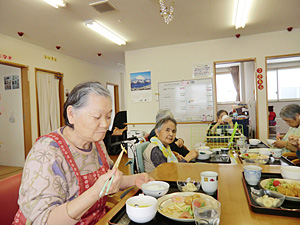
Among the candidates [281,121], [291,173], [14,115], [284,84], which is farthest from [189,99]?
[284,84]

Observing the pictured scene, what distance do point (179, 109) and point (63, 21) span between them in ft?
9.93

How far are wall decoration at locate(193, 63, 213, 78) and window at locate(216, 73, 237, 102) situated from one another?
358 cm

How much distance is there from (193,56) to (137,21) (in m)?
1.80

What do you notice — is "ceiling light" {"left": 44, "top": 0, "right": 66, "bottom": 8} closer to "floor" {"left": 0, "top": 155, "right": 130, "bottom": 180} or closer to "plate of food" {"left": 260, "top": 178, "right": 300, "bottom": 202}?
"floor" {"left": 0, "top": 155, "right": 130, "bottom": 180}

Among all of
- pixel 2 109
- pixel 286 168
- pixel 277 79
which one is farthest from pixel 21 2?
pixel 277 79

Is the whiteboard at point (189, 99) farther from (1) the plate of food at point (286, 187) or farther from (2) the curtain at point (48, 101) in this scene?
(1) the plate of food at point (286, 187)

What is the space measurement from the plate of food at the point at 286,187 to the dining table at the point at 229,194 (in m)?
0.13

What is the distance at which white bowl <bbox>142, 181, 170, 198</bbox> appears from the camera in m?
0.99

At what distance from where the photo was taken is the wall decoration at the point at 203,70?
4699 millimetres

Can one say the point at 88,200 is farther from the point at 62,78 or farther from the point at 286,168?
the point at 62,78

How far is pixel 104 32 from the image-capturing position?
3869 mm

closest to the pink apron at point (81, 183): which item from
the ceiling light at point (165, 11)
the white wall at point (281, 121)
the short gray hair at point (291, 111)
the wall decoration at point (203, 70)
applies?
the ceiling light at point (165, 11)

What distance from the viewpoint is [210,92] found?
471 cm

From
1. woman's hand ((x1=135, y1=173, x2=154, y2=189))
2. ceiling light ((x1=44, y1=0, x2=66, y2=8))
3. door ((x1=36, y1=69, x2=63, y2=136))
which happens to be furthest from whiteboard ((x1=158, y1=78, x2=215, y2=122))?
woman's hand ((x1=135, y1=173, x2=154, y2=189))
